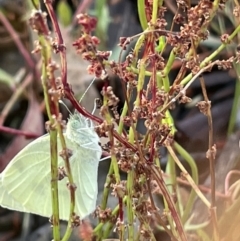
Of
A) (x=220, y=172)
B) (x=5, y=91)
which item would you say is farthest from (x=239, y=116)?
(x=5, y=91)

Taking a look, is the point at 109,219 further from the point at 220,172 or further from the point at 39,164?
the point at 220,172

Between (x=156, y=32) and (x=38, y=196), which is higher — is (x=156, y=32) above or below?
above

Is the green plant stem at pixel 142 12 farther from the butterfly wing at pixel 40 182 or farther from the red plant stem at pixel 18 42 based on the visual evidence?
the red plant stem at pixel 18 42

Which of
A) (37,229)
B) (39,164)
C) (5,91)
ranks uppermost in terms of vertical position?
(5,91)

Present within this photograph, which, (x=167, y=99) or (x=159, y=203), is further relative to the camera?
(x=159, y=203)

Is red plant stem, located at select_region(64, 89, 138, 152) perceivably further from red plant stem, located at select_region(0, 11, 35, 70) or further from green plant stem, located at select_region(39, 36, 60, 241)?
red plant stem, located at select_region(0, 11, 35, 70)

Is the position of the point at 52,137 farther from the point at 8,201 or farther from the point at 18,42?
the point at 18,42

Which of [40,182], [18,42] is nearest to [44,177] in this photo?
[40,182]

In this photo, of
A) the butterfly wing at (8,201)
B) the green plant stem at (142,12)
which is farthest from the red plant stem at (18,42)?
the green plant stem at (142,12)
